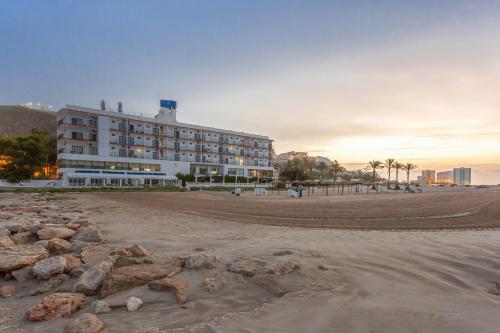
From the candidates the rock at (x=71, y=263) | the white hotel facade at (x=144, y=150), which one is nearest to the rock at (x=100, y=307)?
the rock at (x=71, y=263)

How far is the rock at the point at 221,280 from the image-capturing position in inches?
173

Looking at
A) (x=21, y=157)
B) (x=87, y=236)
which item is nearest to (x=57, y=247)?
(x=87, y=236)

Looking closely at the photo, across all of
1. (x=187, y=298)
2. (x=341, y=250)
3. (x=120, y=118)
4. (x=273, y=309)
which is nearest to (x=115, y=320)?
(x=187, y=298)

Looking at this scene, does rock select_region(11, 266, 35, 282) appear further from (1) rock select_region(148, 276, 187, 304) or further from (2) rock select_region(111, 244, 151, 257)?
(1) rock select_region(148, 276, 187, 304)

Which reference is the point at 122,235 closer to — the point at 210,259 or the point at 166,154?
the point at 210,259

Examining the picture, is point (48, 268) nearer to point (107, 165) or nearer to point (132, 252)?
point (132, 252)

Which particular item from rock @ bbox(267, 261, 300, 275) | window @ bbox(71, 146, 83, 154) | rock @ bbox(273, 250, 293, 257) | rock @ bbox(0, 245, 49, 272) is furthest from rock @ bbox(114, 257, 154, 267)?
window @ bbox(71, 146, 83, 154)

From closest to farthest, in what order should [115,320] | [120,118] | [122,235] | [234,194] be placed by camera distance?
1. [115,320]
2. [122,235]
3. [234,194]
4. [120,118]

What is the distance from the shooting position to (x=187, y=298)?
13.4ft

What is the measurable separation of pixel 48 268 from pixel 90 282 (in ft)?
3.88

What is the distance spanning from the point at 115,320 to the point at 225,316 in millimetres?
1344

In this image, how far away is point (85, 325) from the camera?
321 centimetres

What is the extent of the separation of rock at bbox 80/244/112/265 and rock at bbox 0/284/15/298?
1.12 meters

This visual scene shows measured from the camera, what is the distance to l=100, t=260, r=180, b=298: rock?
14.0 ft
